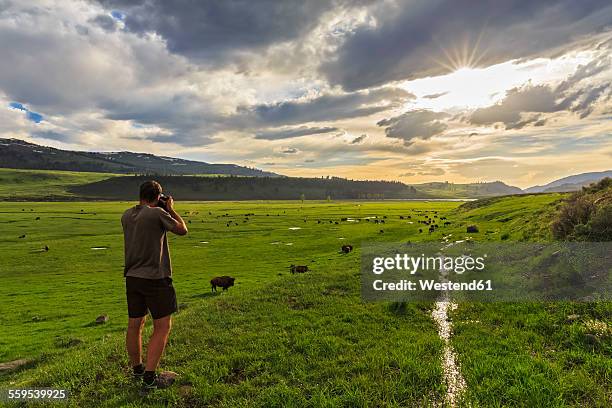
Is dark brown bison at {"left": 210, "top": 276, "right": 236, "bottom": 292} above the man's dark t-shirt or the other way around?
the other way around

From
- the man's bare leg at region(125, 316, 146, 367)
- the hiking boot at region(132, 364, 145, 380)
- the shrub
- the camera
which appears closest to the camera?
the man's bare leg at region(125, 316, 146, 367)

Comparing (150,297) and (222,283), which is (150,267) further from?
(222,283)

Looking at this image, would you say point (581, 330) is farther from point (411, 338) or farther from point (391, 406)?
point (391, 406)

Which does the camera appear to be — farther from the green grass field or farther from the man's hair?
the green grass field

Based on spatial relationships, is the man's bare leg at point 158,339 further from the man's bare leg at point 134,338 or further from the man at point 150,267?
the man's bare leg at point 134,338

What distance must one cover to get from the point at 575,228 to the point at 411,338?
13.5m

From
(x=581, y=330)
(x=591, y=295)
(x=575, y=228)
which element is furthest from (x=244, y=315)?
(x=575, y=228)

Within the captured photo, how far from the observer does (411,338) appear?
1061 cm

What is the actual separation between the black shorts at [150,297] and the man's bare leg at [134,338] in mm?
237

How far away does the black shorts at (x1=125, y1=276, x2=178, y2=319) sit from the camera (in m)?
7.89
